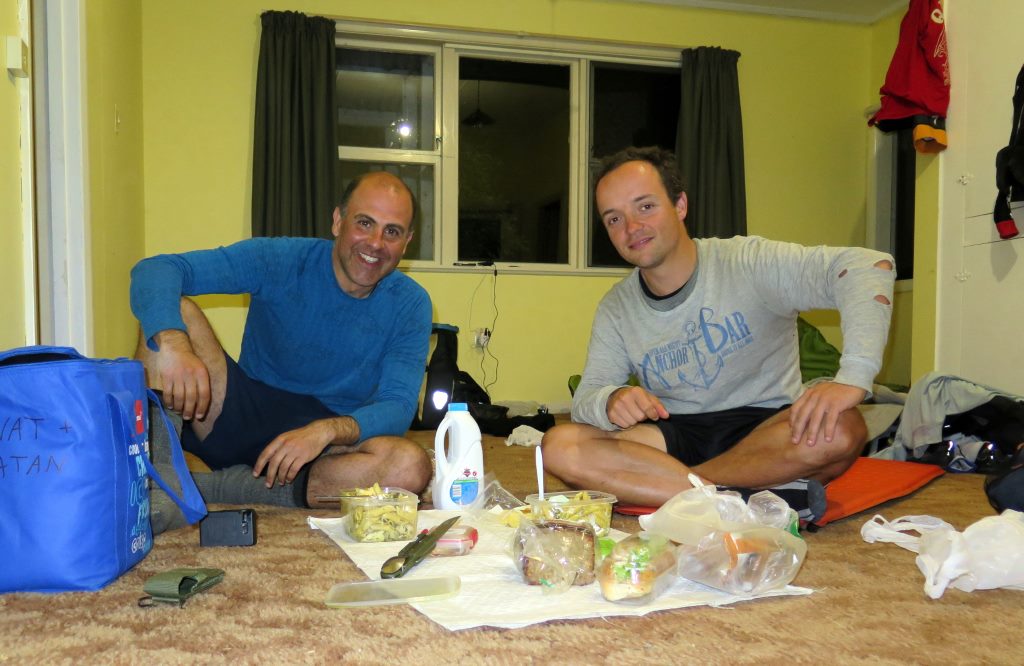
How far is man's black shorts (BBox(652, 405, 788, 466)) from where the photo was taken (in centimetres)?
195

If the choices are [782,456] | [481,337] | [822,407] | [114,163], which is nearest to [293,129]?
[114,163]

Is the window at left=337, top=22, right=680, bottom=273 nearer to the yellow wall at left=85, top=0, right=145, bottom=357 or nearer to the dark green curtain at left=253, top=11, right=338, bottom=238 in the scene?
the dark green curtain at left=253, top=11, right=338, bottom=238

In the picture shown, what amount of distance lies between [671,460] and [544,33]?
3759mm

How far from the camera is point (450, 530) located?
150cm

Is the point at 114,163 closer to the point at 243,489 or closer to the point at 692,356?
the point at 243,489

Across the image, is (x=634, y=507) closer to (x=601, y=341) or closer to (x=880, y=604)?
(x=601, y=341)

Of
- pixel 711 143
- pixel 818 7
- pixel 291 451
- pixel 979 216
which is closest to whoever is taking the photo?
pixel 291 451

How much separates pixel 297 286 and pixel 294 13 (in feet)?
9.81

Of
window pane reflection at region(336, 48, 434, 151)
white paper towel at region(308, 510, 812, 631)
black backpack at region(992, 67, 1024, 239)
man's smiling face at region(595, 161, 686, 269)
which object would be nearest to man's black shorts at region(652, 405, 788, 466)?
man's smiling face at region(595, 161, 686, 269)

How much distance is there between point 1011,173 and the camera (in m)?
3.10

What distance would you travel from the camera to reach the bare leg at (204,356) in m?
1.93

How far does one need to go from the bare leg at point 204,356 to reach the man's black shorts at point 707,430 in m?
1.08

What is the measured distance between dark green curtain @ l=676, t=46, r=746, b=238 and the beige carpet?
3.81 metres

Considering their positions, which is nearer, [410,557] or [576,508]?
[410,557]
